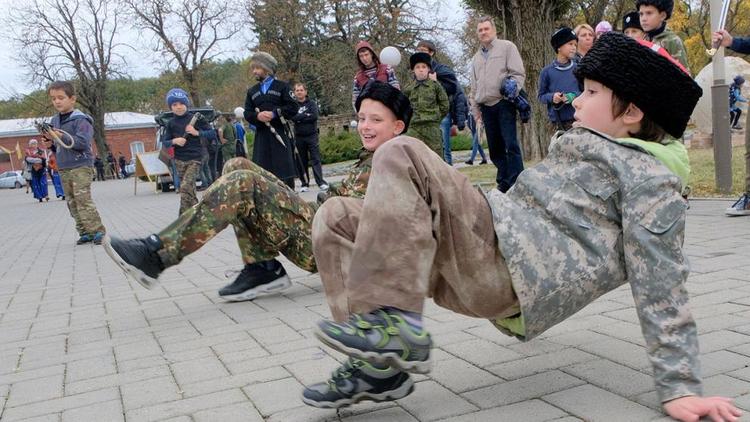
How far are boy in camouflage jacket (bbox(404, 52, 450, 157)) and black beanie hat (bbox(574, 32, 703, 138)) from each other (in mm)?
5953

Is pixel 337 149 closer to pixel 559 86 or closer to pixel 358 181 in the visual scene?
pixel 559 86

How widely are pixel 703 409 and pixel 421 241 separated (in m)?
0.91

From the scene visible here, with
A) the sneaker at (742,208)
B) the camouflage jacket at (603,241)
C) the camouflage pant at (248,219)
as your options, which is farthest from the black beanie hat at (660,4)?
the camouflage jacket at (603,241)

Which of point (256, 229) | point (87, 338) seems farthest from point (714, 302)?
point (87, 338)

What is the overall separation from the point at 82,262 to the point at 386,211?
232 inches

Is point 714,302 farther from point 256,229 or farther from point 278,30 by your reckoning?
point 278,30

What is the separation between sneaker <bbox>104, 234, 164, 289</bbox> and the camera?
3330mm

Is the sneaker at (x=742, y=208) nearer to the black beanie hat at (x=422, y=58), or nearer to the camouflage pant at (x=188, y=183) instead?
A: the black beanie hat at (x=422, y=58)

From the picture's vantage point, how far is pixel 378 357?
68.2 inches

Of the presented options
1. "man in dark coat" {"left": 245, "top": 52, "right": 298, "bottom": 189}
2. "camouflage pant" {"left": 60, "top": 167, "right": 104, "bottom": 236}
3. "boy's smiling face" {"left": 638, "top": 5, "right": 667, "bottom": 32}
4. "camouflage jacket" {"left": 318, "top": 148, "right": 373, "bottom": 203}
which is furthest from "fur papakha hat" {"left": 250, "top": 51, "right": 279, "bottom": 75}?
"camouflage jacket" {"left": 318, "top": 148, "right": 373, "bottom": 203}

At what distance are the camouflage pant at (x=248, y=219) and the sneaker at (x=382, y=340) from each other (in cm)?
191

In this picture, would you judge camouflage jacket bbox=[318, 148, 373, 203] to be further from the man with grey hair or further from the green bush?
the green bush

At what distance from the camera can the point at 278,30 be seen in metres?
37.8

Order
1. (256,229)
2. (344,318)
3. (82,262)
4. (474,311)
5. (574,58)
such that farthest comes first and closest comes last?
(574,58) → (82,262) → (256,229) → (344,318) → (474,311)
